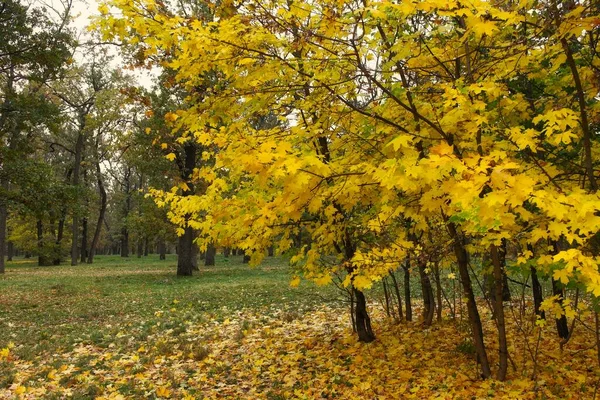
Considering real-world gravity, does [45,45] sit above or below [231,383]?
above

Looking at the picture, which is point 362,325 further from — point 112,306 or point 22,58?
point 22,58

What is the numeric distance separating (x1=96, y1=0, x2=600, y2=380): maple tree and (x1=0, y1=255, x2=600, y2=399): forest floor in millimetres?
695

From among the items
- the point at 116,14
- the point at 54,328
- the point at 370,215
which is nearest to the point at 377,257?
the point at 370,215

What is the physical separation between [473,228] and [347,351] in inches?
146

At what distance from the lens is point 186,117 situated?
4.07 meters

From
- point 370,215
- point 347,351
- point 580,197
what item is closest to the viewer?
point 580,197

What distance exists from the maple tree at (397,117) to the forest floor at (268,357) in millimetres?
695

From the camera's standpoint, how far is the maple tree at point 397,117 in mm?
3020

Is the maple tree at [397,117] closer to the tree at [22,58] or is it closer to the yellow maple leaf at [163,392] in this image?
the yellow maple leaf at [163,392]

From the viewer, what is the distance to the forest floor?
4664mm

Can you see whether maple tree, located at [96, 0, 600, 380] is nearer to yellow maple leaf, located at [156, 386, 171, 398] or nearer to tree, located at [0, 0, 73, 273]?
yellow maple leaf, located at [156, 386, 171, 398]

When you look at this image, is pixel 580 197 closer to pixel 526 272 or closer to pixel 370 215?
pixel 526 272

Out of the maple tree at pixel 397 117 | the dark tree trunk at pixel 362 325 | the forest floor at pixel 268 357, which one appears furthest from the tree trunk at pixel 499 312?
the dark tree trunk at pixel 362 325

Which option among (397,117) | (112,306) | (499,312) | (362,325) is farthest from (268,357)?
(112,306)
